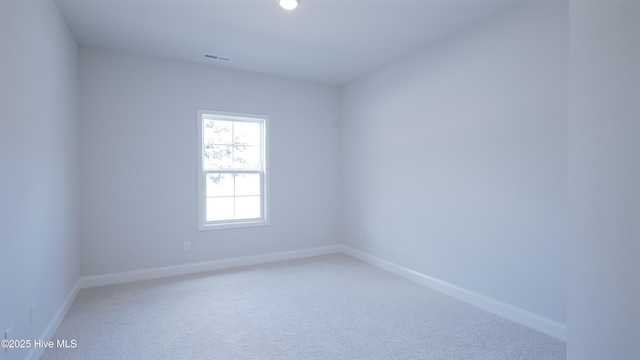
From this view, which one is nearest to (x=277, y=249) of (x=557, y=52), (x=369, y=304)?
(x=369, y=304)

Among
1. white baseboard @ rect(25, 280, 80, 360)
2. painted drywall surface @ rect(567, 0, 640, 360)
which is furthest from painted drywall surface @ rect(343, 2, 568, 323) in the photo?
white baseboard @ rect(25, 280, 80, 360)

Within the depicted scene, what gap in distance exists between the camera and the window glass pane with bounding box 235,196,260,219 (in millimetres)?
4566

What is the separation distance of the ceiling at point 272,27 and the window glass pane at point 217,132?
792mm

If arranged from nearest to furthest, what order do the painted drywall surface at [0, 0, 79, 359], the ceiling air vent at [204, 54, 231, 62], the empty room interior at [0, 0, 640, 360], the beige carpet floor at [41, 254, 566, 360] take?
the empty room interior at [0, 0, 640, 360] < the painted drywall surface at [0, 0, 79, 359] < the beige carpet floor at [41, 254, 566, 360] < the ceiling air vent at [204, 54, 231, 62]

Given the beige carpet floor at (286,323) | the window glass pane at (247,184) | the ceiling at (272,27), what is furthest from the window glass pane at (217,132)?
the beige carpet floor at (286,323)

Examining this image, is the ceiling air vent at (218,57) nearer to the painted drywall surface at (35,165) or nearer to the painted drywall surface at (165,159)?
the painted drywall surface at (165,159)

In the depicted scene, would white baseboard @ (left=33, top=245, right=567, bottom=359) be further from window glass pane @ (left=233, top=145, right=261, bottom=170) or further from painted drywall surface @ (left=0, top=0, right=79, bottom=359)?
window glass pane @ (left=233, top=145, right=261, bottom=170)

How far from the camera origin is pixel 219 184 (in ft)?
14.5

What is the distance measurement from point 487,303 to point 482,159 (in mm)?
1373

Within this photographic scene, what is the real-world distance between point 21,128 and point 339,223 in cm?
410

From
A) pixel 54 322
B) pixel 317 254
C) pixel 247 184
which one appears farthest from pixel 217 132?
pixel 54 322

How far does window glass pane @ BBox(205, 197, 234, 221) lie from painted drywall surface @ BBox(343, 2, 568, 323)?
207 centimetres

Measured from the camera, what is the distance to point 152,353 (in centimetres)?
228

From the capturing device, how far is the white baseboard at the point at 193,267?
3687 mm
